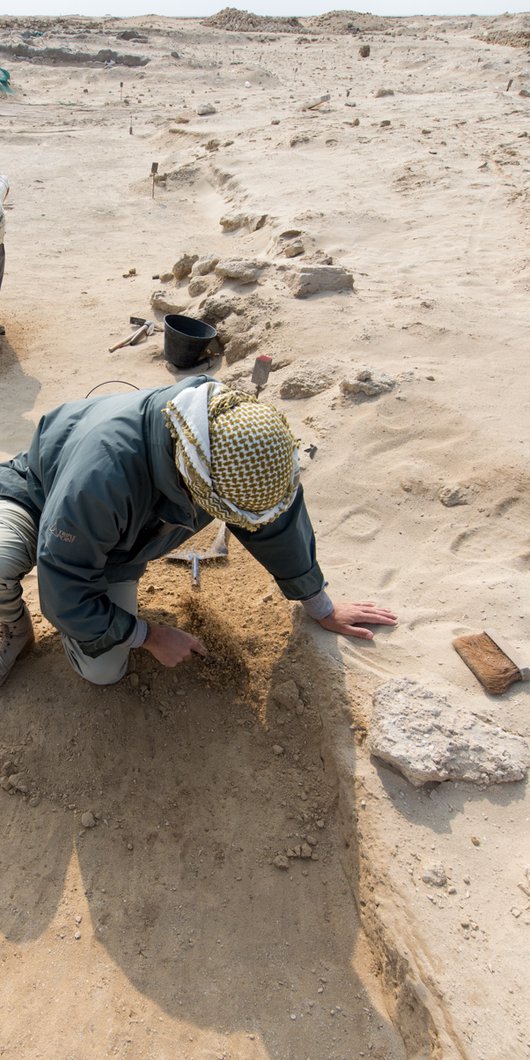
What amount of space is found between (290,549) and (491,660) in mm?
811

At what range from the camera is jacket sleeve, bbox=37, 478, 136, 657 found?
1.65 meters

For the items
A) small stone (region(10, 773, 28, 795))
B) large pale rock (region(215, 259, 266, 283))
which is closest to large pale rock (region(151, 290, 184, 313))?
large pale rock (region(215, 259, 266, 283))

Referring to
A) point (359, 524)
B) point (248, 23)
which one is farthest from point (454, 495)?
point (248, 23)

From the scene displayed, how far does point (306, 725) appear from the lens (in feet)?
7.34

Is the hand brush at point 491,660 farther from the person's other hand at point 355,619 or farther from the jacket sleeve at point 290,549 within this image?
the jacket sleeve at point 290,549

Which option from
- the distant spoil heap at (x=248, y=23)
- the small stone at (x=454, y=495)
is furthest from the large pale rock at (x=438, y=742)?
the distant spoil heap at (x=248, y=23)

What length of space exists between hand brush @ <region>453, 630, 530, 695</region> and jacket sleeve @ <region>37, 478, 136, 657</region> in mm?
1185

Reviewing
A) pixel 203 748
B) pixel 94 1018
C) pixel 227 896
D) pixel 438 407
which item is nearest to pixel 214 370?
pixel 438 407

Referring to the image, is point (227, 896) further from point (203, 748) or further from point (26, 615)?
point (26, 615)

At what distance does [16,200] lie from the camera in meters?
7.77

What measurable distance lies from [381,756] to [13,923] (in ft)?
3.90

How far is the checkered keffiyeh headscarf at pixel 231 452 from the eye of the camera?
4.95 ft

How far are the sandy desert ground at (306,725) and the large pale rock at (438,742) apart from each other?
0.06m

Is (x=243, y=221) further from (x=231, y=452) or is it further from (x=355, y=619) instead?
(x=231, y=452)
